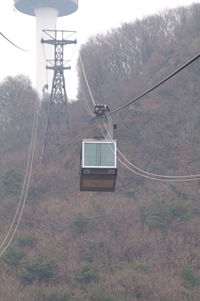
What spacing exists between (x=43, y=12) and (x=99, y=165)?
211ft

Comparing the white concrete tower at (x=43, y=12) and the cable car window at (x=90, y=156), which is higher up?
the white concrete tower at (x=43, y=12)

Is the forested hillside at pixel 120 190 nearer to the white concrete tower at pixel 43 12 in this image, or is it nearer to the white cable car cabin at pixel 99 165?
the white cable car cabin at pixel 99 165

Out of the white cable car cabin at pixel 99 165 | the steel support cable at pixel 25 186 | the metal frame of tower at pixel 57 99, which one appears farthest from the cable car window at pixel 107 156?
the metal frame of tower at pixel 57 99

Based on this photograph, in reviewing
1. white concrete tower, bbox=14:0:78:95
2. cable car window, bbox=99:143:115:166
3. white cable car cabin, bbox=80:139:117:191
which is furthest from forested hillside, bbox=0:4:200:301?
white concrete tower, bbox=14:0:78:95

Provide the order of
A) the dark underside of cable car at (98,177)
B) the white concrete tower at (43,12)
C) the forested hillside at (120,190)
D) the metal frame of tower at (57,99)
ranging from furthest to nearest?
1. the white concrete tower at (43,12)
2. the metal frame of tower at (57,99)
3. the forested hillside at (120,190)
4. the dark underside of cable car at (98,177)

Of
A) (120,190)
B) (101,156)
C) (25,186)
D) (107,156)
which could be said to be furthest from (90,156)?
(25,186)

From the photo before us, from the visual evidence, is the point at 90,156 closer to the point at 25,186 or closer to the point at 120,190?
the point at 120,190

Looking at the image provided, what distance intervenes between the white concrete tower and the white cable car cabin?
196 feet

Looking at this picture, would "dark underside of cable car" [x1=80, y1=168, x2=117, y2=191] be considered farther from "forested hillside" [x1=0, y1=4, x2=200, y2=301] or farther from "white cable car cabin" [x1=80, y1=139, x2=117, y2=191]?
"forested hillside" [x1=0, y1=4, x2=200, y2=301]

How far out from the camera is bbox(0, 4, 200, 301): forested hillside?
1630 inches

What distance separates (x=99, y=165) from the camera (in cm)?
2559

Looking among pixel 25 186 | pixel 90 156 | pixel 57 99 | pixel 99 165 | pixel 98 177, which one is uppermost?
pixel 57 99

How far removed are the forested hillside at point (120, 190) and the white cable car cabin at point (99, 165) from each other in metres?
14.0

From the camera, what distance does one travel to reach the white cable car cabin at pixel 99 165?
25.4m
